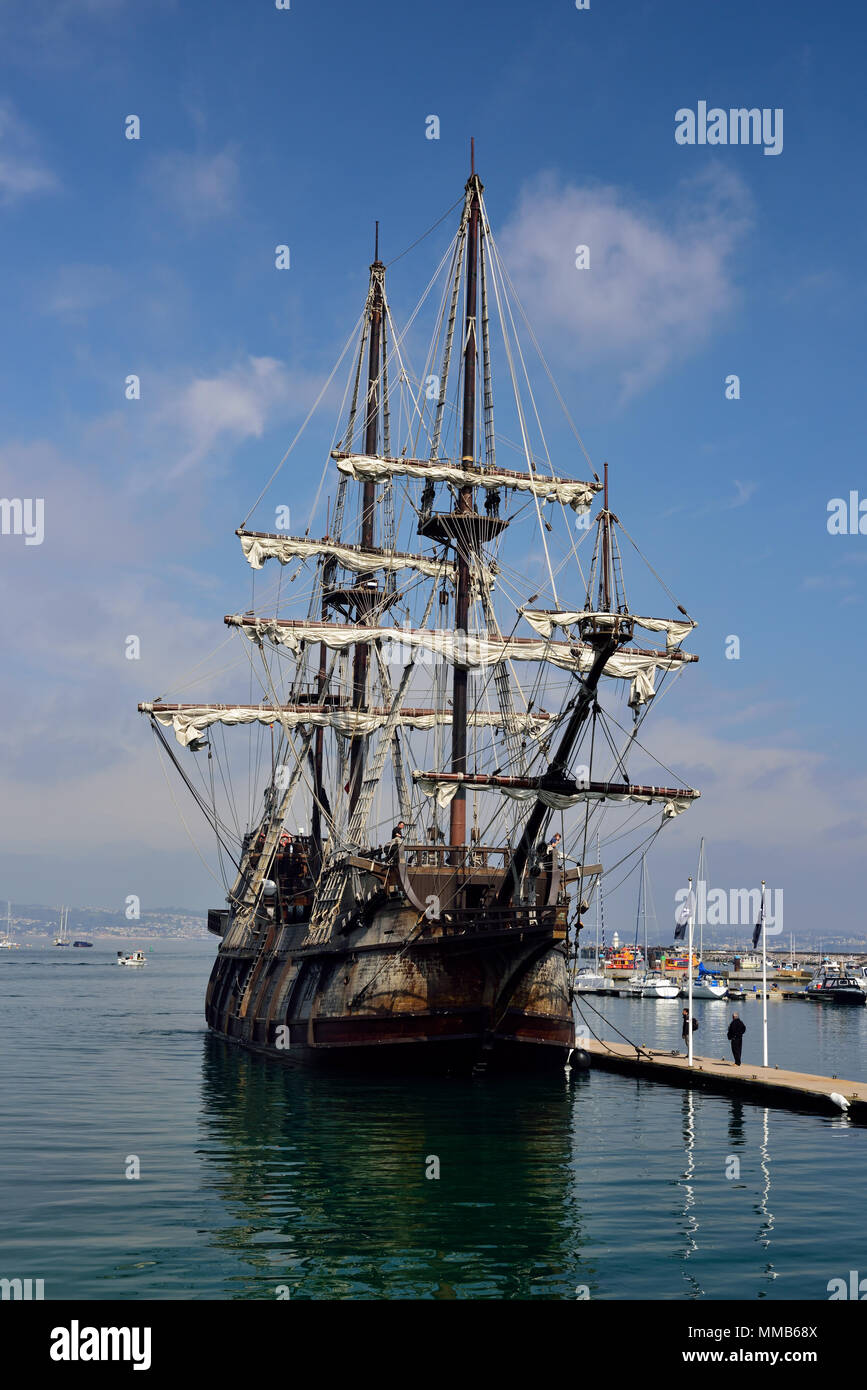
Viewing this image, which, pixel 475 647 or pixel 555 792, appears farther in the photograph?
pixel 475 647

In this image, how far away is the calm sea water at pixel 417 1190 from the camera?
18250 millimetres

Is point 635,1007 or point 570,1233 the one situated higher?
point 570,1233

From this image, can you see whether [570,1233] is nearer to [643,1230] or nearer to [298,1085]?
[643,1230]

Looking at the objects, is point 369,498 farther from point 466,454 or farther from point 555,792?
point 555,792

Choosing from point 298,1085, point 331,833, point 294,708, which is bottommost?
point 298,1085

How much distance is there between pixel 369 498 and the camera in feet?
210

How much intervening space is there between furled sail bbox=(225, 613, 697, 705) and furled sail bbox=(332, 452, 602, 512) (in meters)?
6.65

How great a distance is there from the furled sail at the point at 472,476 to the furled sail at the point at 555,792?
45.4 feet

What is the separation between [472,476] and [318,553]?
45.1 ft

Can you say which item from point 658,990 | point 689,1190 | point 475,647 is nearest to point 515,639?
point 475,647

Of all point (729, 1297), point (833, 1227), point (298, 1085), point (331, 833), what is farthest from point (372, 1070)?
point (729, 1297)

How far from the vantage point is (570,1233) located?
20.9m

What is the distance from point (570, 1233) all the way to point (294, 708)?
40843 millimetres
